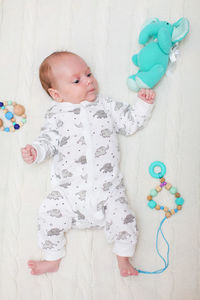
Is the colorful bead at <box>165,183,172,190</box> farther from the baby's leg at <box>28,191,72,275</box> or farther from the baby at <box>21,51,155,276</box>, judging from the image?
the baby's leg at <box>28,191,72,275</box>

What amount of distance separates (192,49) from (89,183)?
2.30 ft

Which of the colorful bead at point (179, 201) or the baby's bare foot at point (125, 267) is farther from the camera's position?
the colorful bead at point (179, 201)

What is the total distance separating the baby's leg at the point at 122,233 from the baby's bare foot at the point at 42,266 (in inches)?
8.7

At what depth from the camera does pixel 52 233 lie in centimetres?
131

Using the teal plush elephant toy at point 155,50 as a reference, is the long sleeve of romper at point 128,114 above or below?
below

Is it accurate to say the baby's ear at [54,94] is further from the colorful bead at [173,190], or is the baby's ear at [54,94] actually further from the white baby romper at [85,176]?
the colorful bead at [173,190]

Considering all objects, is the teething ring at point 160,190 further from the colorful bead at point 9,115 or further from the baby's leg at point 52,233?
the colorful bead at point 9,115

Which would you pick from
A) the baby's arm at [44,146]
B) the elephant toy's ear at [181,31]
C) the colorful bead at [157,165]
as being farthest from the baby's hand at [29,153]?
the elephant toy's ear at [181,31]

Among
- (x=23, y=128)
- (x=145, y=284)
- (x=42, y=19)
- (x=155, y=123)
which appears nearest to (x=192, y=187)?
(x=155, y=123)

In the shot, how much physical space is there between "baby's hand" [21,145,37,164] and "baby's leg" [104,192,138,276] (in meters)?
0.33

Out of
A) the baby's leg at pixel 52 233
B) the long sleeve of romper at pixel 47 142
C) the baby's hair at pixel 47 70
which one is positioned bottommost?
the baby's leg at pixel 52 233

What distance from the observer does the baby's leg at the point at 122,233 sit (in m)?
1.28

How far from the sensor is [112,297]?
1318 mm

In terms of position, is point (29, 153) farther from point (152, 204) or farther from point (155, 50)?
point (155, 50)
